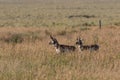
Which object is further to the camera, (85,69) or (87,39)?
(87,39)

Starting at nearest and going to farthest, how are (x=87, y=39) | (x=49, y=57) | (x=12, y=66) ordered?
(x=12, y=66)
(x=49, y=57)
(x=87, y=39)

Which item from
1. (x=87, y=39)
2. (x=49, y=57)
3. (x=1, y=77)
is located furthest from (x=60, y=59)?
A: (x=87, y=39)

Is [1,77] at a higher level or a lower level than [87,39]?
higher

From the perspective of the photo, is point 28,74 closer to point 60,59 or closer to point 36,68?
point 36,68

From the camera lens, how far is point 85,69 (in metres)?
9.91

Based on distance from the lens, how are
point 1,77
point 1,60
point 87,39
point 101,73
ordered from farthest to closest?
point 87,39, point 1,60, point 101,73, point 1,77

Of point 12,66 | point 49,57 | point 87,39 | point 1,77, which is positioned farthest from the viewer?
point 87,39

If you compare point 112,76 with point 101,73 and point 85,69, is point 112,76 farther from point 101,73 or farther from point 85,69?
point 85,69

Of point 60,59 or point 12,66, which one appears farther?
point 60,59

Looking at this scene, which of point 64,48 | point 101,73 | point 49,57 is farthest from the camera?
point 64,48

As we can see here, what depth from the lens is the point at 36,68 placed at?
32.5ft

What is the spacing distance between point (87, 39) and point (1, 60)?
26.9 ft

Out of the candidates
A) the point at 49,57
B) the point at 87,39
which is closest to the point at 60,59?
the point at 49,57

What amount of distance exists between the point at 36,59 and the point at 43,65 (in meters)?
1.21
